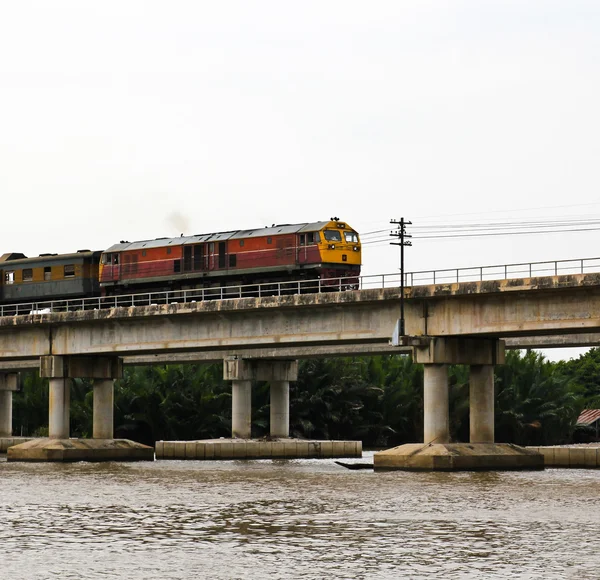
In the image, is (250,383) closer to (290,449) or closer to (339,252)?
(290,449)

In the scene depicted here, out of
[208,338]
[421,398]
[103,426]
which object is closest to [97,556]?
[208,338]

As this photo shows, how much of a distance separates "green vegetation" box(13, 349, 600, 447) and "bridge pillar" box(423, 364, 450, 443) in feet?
139

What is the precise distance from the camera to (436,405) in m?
56.9

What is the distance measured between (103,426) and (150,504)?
118ft

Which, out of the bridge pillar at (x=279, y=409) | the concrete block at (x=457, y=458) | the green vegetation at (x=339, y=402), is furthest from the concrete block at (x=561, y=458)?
the green vegetation at (x=339, y=402)

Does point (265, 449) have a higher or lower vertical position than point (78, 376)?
lower

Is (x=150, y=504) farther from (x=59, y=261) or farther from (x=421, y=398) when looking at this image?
(x=421, y=398)

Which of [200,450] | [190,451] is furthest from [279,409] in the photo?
[190,451]

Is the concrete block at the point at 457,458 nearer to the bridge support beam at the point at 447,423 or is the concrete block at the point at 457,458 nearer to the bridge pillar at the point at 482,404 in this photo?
the bridge support beam at the point at 447,423

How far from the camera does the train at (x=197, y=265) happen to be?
6438 centimetres

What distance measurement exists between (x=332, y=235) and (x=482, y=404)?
11932mm

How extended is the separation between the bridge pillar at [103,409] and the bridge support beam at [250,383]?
30.9 feet

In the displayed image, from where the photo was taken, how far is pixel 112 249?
7362 cm

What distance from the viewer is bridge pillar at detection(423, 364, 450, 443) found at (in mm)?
56781
